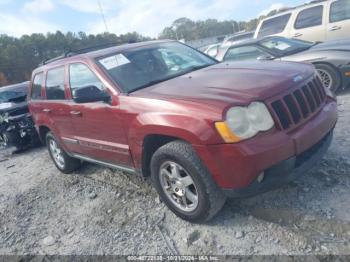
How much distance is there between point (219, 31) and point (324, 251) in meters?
70.2

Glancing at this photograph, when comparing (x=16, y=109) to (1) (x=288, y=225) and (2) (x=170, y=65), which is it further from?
(1) (x=288, y=225)

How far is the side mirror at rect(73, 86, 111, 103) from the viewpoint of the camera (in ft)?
11.0

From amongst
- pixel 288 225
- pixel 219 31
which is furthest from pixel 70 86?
pixel 219 31

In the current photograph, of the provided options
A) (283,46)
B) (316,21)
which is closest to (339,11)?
(316,21)

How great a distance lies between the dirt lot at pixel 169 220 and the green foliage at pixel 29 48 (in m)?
38.7

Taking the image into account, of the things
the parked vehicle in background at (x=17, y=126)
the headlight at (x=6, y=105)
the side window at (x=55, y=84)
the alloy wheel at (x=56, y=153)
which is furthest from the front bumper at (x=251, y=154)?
the headlight at (x=6, y=105)

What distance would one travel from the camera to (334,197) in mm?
3055

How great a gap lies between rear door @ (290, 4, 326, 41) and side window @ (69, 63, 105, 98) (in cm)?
726

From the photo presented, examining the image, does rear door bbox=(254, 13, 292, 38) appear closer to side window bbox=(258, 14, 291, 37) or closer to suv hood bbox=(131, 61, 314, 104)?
side window bbox=(258, 14, 291, 37)

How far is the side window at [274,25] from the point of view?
374 inches

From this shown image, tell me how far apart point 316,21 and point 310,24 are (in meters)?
0.17

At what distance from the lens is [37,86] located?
5.24 m

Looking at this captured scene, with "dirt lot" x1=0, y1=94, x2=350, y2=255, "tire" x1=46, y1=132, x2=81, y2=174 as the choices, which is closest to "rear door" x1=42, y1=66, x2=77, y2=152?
"tire" x1=46, y1=132, x2=81, y2=174

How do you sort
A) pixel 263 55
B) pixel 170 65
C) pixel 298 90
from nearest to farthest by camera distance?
pixel 298 90 < pixel 170 65 < pixel 263 55
